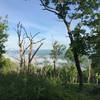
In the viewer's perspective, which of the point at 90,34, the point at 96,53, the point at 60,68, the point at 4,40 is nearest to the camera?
the point at 96,53

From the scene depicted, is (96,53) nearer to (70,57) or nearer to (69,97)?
(69,97)

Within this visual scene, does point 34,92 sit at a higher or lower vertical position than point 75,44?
lower

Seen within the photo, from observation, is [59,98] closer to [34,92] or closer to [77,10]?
[34,92]

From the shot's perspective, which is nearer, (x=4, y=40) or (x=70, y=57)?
(x=4, y=40)

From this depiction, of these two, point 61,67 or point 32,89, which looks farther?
point 61,67

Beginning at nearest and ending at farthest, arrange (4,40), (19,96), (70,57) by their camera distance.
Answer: (19,96), (4,40), (70,57)

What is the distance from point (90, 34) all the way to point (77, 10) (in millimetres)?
3010

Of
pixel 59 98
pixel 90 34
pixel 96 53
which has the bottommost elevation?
pixel 59 98

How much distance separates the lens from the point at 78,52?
36.3 metres

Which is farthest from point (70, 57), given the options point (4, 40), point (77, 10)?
point (77, 10)

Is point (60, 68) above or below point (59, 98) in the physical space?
above

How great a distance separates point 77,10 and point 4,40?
21693mm

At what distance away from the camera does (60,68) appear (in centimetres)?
9594

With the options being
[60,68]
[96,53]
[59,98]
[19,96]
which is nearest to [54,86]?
[59,98]
